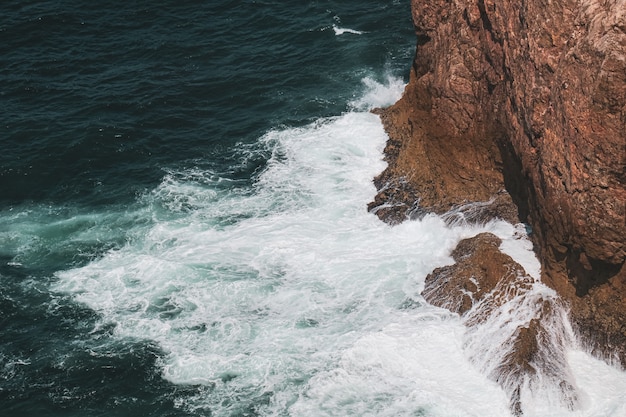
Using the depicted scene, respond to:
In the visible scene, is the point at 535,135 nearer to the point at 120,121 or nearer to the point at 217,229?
the point at 217,229

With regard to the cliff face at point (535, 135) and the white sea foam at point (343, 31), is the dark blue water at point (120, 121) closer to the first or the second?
the white sea foam at point (343, 31)

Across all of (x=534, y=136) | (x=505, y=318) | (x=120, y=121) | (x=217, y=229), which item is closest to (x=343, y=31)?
(x=120, y=121)

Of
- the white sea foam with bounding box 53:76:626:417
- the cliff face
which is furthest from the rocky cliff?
the white sea foam with bounding box 53:76:626:417

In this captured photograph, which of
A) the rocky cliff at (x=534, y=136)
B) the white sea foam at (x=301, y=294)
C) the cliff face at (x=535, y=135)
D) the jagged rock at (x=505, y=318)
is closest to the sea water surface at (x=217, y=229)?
the white sea foam at (x=301, y=294)

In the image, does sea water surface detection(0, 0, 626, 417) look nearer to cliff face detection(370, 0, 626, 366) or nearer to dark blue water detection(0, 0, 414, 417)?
dark blue water detection(0, 0, 414, 417)

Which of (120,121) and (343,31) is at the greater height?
(343,31)

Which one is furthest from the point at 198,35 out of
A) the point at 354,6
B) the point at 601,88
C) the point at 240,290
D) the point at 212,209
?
the point at 601,88
